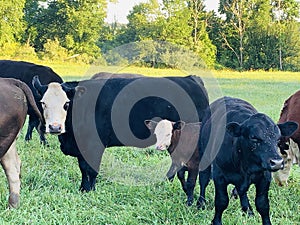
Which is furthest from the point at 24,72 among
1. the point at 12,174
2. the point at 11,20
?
the point at 11,20

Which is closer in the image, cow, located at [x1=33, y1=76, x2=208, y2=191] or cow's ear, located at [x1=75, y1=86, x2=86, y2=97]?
cow, located at [x1=33, y1=76, x2=208, y2=191]

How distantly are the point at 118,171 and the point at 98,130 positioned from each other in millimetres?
767

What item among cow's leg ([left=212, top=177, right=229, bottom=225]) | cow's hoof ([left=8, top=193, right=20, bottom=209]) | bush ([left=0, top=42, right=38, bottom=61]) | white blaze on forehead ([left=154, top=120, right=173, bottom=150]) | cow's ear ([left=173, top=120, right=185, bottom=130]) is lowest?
bush ([left=0, top=42, right=38, bottom=61])

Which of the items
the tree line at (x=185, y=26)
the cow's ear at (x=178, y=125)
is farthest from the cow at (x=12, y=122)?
the tree line at (x=185, y=26)

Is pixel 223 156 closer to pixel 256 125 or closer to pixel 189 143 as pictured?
pixel 256 125

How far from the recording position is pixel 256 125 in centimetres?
353

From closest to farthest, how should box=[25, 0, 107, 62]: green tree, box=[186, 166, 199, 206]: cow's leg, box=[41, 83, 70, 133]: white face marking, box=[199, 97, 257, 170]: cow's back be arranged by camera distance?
box=[199, 97, 257, 170]: cow's back, box=[186, 166, 199, 206]: cow's leg, box=[41, 83, 70, 133]: white face marking, box=[25, 0, 107, 62]: green tree

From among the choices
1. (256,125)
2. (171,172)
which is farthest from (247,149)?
(171,172)

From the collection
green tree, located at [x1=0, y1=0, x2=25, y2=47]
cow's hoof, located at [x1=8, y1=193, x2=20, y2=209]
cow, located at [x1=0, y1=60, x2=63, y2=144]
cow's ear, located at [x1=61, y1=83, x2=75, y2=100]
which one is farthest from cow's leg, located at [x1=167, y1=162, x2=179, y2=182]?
green tree, located at [x1=0, y1=0, x2=25, y2=47]

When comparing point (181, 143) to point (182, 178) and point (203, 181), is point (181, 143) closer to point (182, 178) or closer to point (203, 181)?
point (182, 178)

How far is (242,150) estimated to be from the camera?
3.66 m

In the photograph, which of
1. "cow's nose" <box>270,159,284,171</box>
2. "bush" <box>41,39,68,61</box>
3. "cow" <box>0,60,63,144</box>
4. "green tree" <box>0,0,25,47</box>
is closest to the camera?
"cow's nose" <box>270,159,284,171</box>

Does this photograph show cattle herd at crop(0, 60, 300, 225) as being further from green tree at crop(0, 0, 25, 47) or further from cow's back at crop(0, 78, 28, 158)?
green tree at crop(0, 0, 25, 47)

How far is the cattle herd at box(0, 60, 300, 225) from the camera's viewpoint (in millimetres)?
3682
